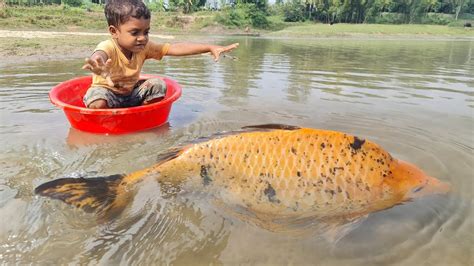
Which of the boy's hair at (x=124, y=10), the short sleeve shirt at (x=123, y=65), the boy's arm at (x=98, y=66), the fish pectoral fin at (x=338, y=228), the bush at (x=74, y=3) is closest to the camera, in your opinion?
the fish pectoral fin at (x=338, y=228)

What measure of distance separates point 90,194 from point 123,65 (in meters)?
2.28

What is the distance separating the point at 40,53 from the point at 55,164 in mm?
10159

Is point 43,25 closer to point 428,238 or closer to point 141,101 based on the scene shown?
point 141,101

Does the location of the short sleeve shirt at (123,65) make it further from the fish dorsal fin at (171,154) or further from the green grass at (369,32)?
the green grass at (369,32)

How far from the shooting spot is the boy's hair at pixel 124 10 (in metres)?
3.62

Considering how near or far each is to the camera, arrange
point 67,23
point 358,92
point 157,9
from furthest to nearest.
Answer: point 157,9 < point 67,23 < point 358,92

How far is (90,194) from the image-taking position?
7.63 feet

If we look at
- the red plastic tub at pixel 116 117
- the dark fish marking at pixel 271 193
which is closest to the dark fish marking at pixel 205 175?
the dark fish marking at pixel 271 193

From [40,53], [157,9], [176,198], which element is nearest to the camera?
[176,198]

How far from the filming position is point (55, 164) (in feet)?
10.5

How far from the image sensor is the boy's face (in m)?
3.71

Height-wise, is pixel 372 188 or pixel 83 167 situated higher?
pixel 372 188

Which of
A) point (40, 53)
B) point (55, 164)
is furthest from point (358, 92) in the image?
point (40, 53)

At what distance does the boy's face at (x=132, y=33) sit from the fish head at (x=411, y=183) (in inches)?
109
